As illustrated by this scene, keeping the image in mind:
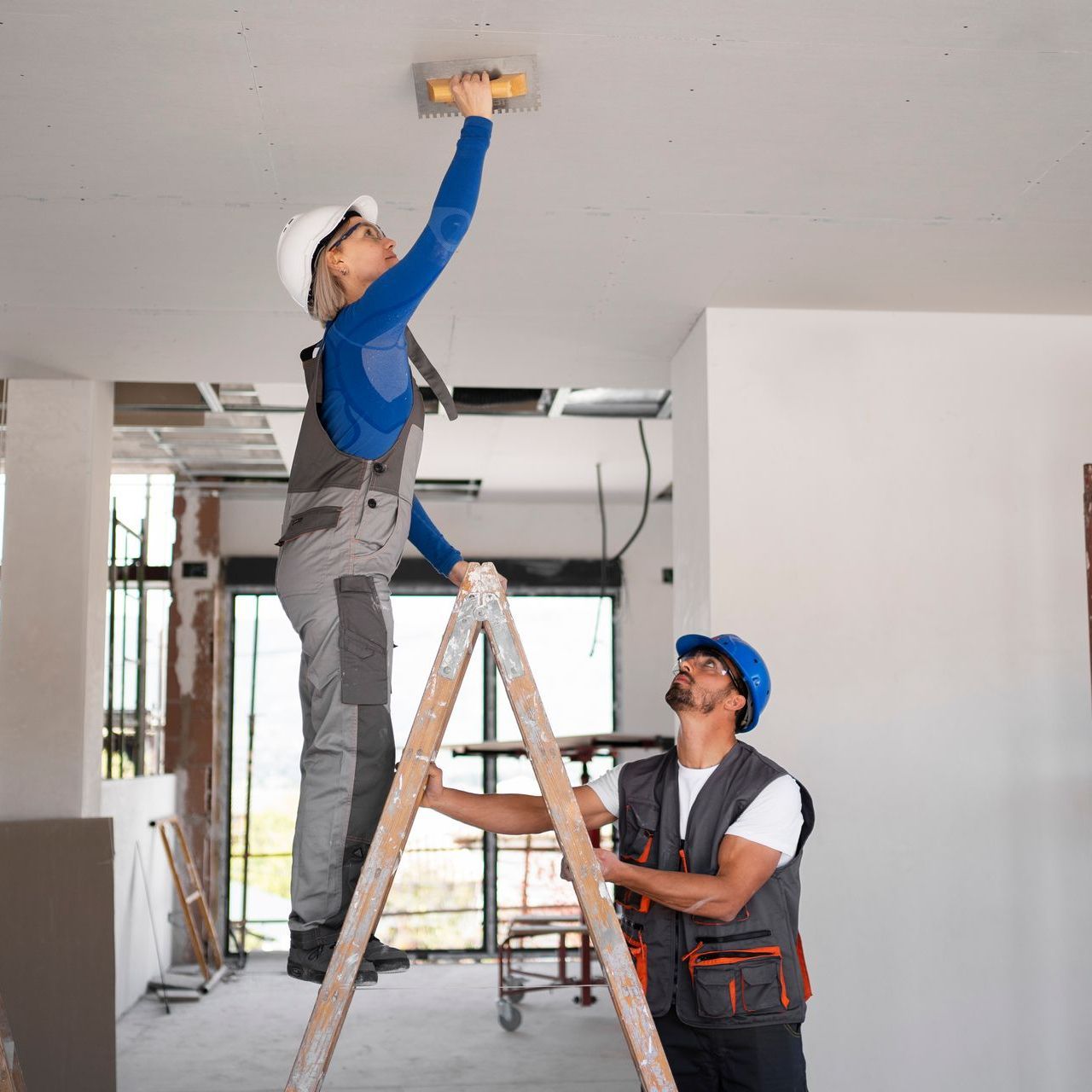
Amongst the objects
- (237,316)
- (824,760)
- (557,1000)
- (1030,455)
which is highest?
(237,316)

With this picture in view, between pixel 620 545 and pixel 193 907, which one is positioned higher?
pixel 620 545

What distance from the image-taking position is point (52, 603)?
4.75 m

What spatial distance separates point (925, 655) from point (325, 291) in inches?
101

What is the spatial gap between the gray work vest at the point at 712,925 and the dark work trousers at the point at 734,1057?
0.04 meters

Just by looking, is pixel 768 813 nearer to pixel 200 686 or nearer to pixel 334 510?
pixel 334 510

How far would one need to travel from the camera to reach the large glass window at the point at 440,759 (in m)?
8.23

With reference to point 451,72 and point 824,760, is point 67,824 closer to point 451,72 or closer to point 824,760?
point 824,760

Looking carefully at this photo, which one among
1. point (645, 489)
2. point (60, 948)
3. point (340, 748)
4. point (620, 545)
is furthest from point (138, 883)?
point (340, 748)

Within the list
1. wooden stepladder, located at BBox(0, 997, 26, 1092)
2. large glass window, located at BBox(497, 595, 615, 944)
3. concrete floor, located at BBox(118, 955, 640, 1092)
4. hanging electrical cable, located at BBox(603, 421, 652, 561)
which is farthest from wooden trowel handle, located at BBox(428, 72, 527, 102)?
large glass window, located at BBox(497, 595, 615, 944)

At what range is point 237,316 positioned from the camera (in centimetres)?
416

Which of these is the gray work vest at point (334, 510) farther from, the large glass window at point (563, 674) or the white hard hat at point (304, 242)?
the large glass window at point (563, 674)

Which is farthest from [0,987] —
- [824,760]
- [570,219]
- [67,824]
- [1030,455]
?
[1030,455]

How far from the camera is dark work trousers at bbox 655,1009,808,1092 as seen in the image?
2.55 meters

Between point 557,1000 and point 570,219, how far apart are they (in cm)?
515
